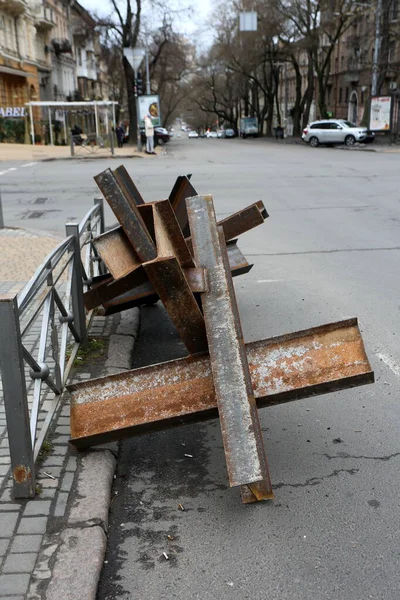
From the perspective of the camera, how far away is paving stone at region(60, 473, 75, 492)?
3395mm

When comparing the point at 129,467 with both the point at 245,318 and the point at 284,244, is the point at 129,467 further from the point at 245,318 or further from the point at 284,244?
the point at 284,244

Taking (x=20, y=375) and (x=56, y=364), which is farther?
(x=56, y=364)

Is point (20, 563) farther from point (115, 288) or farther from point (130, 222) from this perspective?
point (130, 222)

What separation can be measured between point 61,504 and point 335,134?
41712mm

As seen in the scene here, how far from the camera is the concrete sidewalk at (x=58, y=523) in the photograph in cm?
271

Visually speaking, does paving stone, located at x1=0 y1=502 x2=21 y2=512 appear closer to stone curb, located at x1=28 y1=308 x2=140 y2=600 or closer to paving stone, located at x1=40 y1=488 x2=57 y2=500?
paving stone, located at x1=40 y1=488 x2=57 y2=500

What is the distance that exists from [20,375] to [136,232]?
1541 mm

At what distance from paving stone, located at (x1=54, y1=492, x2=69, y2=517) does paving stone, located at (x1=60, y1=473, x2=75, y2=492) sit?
4 centimetres

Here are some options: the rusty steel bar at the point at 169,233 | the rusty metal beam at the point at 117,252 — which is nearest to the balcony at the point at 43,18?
the rusty metal beam at the point at 117,252

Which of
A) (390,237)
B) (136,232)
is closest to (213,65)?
(390,237)

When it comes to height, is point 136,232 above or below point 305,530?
above

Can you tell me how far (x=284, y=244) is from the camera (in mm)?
9992

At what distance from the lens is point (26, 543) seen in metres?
2.94

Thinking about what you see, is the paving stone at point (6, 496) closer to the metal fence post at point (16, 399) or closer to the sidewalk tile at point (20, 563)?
the metal fence post at point (16, 399)
